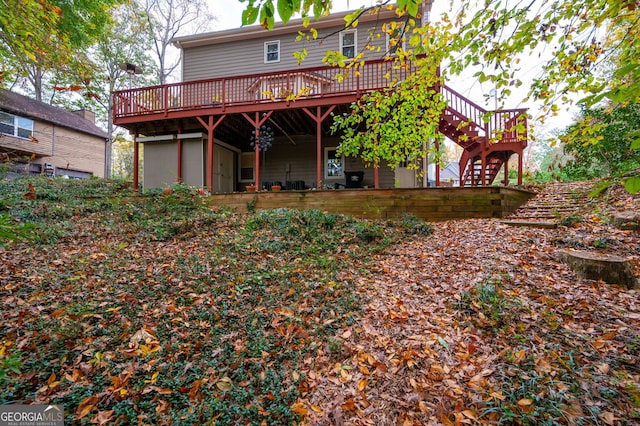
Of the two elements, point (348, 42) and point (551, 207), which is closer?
point (551, 207)

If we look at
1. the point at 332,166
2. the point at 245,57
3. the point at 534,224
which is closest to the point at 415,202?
the point at 534,224

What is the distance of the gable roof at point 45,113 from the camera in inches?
573

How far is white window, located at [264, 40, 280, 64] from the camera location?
35.5 feet

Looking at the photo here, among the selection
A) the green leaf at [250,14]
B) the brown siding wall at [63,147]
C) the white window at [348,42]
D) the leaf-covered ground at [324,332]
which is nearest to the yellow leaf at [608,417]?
the leaf-covered ground at [324,332]

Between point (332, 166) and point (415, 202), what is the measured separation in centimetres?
464

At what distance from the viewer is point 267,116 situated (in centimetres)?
827

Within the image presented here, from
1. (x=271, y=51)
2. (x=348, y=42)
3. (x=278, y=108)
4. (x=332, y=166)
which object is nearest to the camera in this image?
(x=278, y=108)

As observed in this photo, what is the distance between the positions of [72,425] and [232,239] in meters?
3.30

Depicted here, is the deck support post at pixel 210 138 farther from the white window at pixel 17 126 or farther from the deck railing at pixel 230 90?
the white window at pixel 17 126

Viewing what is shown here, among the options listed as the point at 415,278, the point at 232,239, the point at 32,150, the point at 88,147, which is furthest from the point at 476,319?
the point at 88,147

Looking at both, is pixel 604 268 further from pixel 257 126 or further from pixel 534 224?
pixel 257 126

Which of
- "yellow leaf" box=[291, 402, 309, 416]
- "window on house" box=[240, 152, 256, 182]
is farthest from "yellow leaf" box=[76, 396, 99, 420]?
"window on house" box=[240, 152, 256, 182]

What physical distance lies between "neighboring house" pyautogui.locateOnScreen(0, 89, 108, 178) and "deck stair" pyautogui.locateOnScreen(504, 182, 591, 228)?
18.2 m

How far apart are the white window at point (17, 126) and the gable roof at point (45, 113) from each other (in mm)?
289
